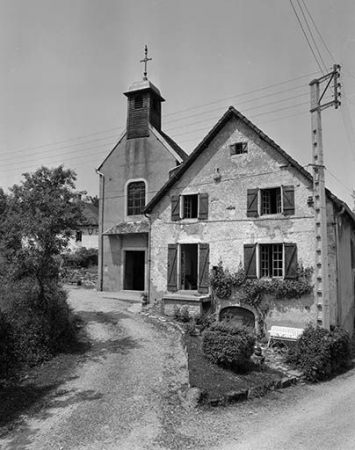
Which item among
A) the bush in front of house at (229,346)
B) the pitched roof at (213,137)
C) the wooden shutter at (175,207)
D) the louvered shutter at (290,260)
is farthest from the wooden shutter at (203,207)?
the bush in front of house at (229,346)

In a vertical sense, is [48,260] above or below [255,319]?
above

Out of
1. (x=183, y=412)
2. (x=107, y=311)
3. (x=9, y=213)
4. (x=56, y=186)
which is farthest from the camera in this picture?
(x=107, y=311)

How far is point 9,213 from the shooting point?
1105 centimetres

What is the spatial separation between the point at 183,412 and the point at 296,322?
24.4ft

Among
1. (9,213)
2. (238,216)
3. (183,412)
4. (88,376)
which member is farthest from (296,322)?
(9,213)

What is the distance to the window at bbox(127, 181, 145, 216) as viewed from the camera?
21.9 m

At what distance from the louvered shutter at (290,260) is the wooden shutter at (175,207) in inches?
217

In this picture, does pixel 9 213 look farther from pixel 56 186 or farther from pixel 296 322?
pixel 296 322

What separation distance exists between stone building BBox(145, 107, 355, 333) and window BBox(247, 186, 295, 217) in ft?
0.13

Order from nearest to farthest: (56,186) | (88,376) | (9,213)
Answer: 1. (88,376)
2. (9,213)
3. (56,186)

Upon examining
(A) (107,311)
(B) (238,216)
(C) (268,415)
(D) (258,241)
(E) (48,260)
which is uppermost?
(B) (238,216)

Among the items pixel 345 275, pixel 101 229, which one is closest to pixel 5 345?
pixel 101 229

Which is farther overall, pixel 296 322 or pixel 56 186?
pixel 296 322

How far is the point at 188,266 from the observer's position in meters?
19.2
